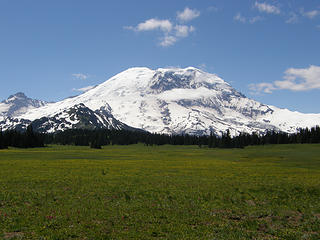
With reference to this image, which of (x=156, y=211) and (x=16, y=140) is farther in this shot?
(x=16, y=140)

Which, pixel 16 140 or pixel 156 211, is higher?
pixel 16 140

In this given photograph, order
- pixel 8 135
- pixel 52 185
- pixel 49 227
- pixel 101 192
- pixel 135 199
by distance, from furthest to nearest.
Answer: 1. pixel 8 135
2. pixel 52 185
3. pixel 101 192
4. pixel 135 199
5. pixel 49 227

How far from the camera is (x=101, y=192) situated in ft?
102

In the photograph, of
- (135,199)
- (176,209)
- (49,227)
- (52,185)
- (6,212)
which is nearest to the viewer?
(49,227)

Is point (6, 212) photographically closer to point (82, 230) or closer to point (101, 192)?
point (82, 230)

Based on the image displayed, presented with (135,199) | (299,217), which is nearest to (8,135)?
(135,199)

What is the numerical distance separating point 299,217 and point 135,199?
14.0m

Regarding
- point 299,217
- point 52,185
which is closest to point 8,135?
point 52,185

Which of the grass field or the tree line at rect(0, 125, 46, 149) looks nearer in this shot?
the grass field

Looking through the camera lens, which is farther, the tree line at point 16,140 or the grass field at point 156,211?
the tree line at point 16,140

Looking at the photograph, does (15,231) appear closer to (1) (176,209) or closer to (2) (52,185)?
(1) (176,209)

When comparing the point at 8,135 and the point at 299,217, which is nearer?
the point at 299,217

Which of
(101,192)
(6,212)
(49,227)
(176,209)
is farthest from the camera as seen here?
(101,192)

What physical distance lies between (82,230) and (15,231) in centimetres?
405
